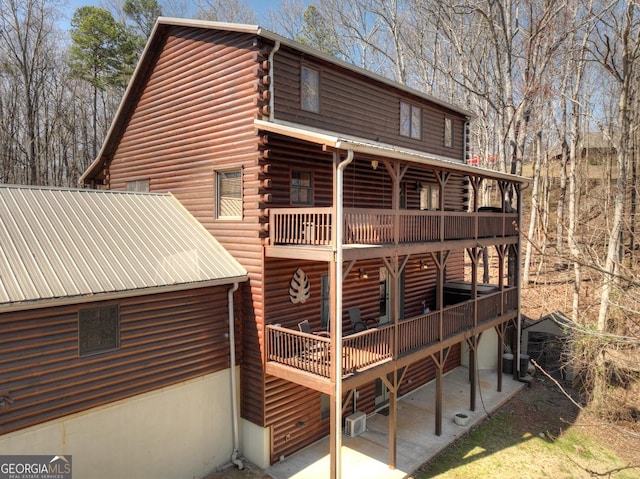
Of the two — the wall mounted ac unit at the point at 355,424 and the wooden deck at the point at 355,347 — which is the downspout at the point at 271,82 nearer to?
the wooden deck at the point at 355,347

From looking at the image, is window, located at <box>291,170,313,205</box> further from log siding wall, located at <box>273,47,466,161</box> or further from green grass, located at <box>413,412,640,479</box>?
green grass, located at <box>413,412,640,479</box>

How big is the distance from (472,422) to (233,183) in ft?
33.0

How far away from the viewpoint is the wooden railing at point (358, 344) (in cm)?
959

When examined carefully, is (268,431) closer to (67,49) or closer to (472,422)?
(472,422)

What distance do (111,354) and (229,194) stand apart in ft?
16.1

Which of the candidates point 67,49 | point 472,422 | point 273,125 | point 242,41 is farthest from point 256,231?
point 67,49

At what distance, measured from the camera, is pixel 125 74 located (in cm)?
2834

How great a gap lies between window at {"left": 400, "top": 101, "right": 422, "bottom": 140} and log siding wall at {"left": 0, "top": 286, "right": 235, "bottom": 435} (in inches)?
354

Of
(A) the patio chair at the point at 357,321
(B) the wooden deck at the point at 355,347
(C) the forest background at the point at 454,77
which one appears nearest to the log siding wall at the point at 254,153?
(A) the patio chair at the point at 357,321

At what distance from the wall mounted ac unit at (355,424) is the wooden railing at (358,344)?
2648 millimetres

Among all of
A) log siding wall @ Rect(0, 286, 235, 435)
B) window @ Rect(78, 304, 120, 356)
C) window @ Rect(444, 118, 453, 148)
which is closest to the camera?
log siding wall @ Rect(0, 286, 235, 435)

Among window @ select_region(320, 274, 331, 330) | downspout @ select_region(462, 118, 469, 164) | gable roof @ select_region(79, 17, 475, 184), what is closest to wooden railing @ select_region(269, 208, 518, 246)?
window @ select_region(320, 274, 331, 330)

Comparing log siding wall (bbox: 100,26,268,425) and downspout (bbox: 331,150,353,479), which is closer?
downspout (bbox: 331,150,353,479)

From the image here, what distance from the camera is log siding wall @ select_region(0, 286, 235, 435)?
24.7 ft
